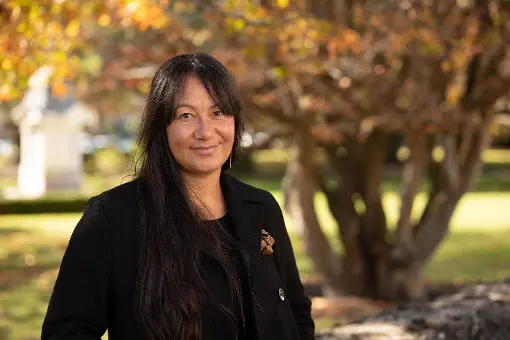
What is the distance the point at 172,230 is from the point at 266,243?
0.43 metres

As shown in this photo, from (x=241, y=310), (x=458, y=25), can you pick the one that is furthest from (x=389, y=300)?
(x=241, y=310)

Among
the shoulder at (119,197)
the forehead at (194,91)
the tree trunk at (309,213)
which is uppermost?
the forehead at (194,91)

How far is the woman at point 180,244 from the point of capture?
277cm

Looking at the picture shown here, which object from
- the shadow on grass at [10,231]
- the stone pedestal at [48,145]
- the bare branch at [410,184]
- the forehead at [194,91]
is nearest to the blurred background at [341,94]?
the bare branch at [410,184]

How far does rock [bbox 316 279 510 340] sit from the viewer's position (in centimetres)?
443

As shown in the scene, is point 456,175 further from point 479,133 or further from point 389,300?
A: point 389,300

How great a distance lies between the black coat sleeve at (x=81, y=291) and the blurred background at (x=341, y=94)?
393 cm

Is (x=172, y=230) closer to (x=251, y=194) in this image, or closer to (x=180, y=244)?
(x=180, y=244)

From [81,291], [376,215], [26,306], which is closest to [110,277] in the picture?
[81,291]

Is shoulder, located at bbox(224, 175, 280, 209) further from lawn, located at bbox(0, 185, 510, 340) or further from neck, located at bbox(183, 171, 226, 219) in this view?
lawn, located at bbox(0, 185, 510, 340)

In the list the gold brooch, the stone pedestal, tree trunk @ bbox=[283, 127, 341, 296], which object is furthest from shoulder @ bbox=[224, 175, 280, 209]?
the stone pedestal

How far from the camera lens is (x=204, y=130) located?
2932mm

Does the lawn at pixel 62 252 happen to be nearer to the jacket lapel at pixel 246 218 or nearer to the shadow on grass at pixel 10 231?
the shadow on grass at pixel 10 231

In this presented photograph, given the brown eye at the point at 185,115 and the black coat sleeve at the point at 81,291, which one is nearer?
the black coat sleeve at the point at 81,291
